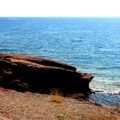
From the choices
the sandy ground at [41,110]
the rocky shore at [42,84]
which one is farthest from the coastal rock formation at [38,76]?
the sandy ground at [41,110]

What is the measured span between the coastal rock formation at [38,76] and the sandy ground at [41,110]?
2.58m

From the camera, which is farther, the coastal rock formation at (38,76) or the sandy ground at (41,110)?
the coastal rock formation at (38,76)

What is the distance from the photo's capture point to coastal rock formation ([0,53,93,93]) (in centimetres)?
2970

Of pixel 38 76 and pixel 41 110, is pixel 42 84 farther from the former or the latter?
pixel 41 110

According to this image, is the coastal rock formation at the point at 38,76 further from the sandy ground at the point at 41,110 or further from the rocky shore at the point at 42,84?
the sandy ground at the point at 41,110

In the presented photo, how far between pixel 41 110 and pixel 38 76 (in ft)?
28.9

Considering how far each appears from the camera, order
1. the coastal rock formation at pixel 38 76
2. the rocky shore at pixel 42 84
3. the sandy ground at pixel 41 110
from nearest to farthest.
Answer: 1. the sandy ground at pixel 41 110
2. the rocky shore at pixel 42 84
3. the coastal rock formation at pixel 38 76

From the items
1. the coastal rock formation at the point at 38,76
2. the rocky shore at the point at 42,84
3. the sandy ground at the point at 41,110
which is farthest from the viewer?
the coastal rock formation at the point at 38,76

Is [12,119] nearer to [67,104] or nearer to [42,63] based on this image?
[67,104]

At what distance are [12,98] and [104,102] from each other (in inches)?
404

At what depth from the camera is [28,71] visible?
29.8 meters

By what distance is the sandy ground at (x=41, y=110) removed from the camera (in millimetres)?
19859

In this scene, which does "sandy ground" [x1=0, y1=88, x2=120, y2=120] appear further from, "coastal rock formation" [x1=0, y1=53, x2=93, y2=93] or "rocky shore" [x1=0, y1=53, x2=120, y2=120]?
"coastal rock formation" [x1=0, y1=53, x2=93, y2=93]

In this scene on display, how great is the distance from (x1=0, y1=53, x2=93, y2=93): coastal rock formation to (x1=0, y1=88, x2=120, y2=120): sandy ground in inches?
102
